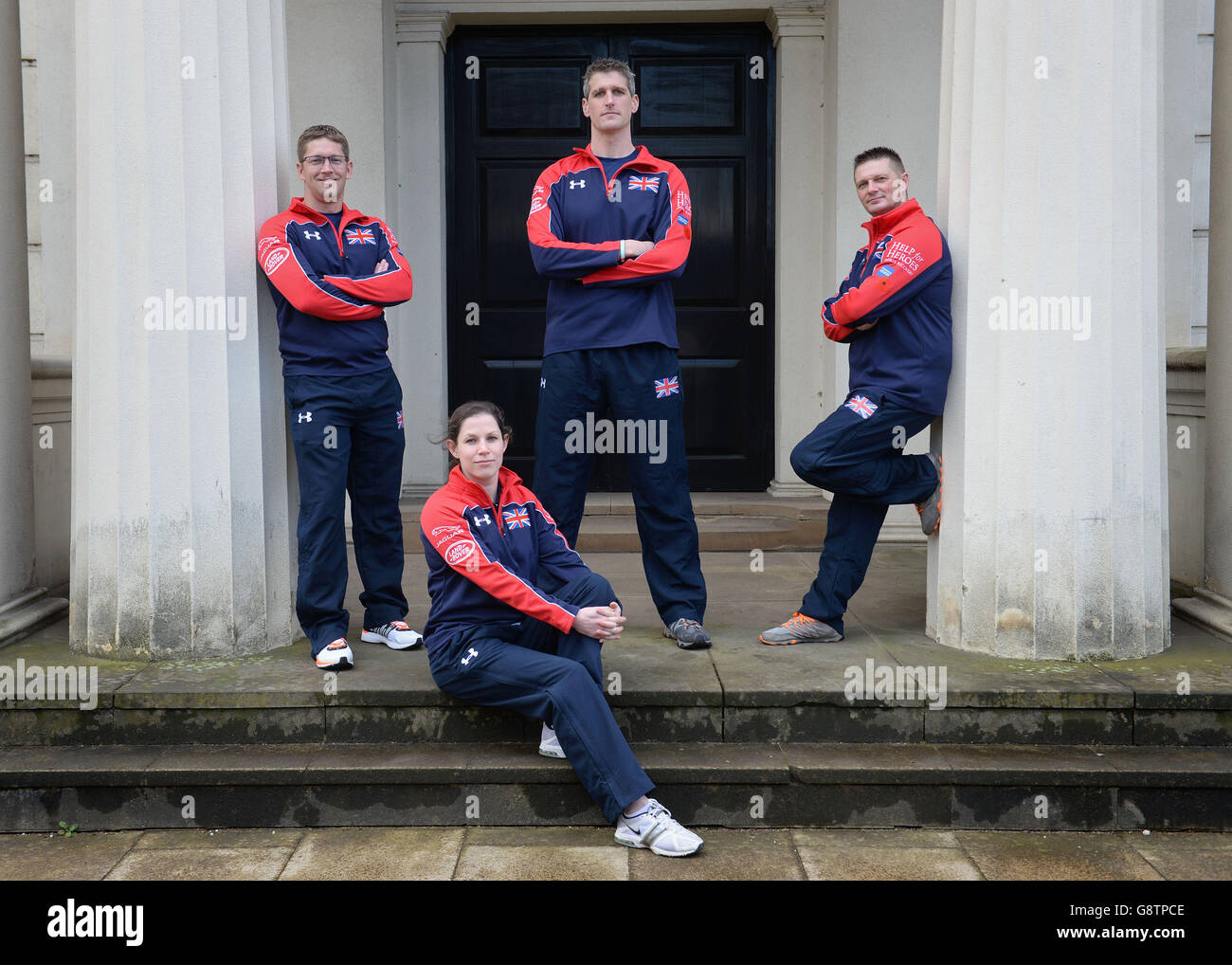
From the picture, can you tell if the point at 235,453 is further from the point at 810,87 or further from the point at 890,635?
the point at 810,87

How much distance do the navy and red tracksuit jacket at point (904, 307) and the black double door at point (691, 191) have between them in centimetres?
291

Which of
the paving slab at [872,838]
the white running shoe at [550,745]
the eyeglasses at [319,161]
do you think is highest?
the eyeglasses at [319,161]

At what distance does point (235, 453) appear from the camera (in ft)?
14.3

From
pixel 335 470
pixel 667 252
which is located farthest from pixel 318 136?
pixel 667 252

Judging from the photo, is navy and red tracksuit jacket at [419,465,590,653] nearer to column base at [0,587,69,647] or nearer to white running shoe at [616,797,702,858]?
white running shoe at [616,797,702,858]

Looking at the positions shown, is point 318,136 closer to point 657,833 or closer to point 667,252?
point 667,252

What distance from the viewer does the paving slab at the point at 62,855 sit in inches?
133

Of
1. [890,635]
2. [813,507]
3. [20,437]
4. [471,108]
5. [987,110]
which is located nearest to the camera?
[987,110]

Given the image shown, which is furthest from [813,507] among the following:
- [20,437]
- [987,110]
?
[20,437]

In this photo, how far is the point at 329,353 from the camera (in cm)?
425

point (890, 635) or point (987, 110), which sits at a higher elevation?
point (987, 110)

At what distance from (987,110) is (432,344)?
12.5 ft

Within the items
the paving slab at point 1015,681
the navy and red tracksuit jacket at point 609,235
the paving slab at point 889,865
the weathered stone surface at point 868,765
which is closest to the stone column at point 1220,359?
the paving slab at point 1015,681

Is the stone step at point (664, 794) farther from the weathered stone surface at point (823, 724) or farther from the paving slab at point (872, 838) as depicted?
the weathered stone surface at point (823, 724)
